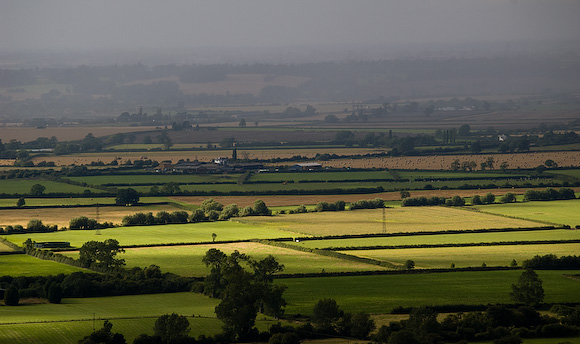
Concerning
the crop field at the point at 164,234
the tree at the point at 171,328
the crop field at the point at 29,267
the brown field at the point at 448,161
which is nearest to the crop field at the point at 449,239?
the crop field at the point at 164,234

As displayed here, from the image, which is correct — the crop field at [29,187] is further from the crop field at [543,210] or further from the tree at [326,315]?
the tree at [326,315]

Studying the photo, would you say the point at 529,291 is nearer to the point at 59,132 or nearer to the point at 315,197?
the point at 315,197

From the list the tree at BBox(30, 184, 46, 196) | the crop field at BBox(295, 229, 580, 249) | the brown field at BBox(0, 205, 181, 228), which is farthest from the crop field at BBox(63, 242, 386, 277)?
the tree at BBox(30, 184, 46, 196)

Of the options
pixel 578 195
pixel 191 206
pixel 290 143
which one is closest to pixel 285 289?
pixel 191 206

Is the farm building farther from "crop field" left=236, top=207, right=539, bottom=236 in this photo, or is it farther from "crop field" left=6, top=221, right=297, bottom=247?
"crop field" left=6, top=221, right=297, bottom=247

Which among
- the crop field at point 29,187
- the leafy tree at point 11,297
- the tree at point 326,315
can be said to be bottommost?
the tree at point 326,315
